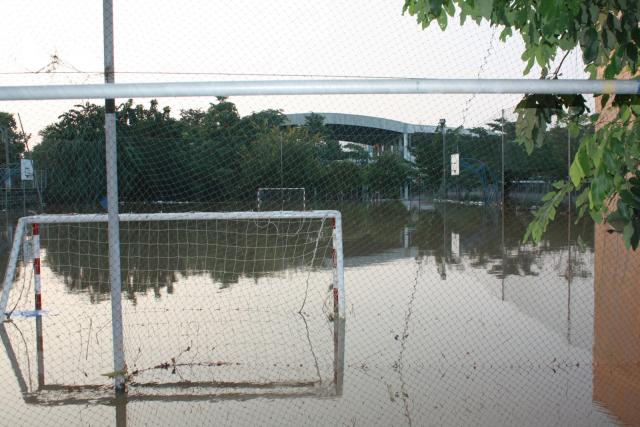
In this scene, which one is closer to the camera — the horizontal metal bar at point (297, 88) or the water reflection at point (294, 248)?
the horizontal metal bar at point (297, 88)

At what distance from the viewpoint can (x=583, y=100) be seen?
3.18 meters

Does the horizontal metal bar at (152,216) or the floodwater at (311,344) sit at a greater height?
the horizontal metal bar at (152,216)

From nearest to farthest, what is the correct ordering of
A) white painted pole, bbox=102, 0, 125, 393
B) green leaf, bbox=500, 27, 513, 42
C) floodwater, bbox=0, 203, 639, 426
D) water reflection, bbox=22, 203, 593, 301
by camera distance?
green leaf, bbox=500, 27, 513, 42
floodwater, bbox=0, 203, 639, 426
white painted pole, bbox=102, 0, 125, 393
water reflection, bbox=22, 203, 593, 301

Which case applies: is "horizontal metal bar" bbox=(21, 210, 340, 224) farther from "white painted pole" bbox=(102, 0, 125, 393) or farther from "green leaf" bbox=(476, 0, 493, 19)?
"green leaf" bbox=(476, 0, 493, 19)

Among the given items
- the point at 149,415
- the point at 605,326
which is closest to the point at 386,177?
the point at 605,326

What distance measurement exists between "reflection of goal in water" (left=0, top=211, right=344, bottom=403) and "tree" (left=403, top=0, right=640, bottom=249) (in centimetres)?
257

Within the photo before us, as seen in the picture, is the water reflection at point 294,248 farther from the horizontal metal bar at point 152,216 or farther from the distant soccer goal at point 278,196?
the horizontal metal bar at point 152,216

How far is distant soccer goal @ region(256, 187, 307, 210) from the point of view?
8820 mm

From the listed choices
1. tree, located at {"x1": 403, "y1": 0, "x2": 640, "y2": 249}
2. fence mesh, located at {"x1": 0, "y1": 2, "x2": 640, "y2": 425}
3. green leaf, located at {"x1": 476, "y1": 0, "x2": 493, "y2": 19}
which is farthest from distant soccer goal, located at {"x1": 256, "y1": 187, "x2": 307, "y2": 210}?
green leaf, located at {"x1": 476, "y1": 0, "x2": 493, "y2": 19}

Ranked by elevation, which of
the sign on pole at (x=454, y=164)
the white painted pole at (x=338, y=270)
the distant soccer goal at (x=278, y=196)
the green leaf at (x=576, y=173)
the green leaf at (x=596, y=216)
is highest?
the sign on pole at (x=454, y=164)

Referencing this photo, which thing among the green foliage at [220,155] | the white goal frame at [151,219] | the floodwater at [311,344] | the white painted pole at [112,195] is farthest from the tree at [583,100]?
the white goal frame at [151,219]

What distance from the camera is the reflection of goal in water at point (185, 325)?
496 centimetres

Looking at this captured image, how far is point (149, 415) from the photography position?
426 centimetres

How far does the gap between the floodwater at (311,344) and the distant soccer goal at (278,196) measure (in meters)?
0.92
